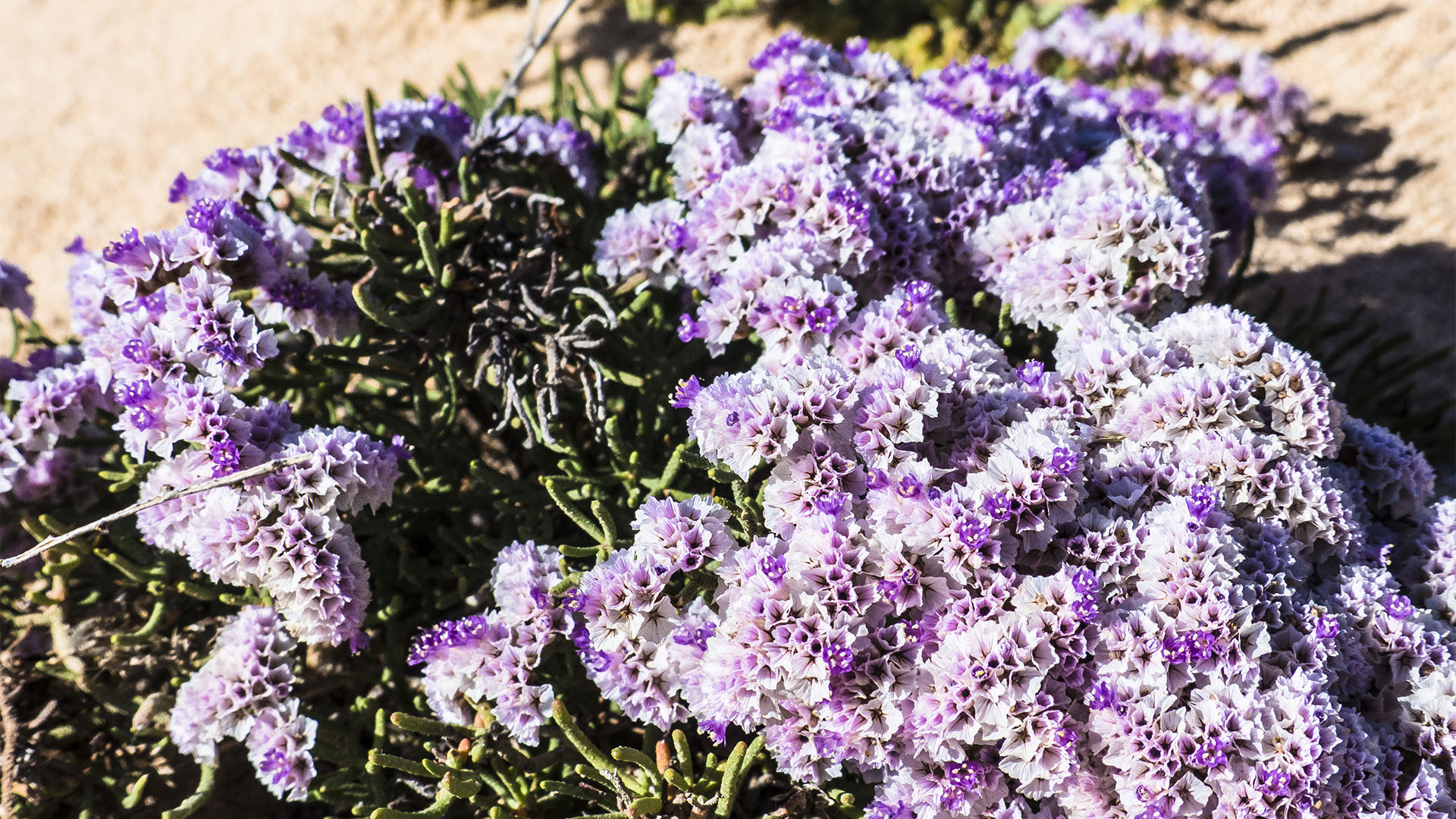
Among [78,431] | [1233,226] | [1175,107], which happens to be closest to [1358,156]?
[1175,107]

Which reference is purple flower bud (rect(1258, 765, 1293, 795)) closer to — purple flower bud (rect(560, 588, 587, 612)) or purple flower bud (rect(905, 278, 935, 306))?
purple flower bud (rect(905, 278, 935, 306))

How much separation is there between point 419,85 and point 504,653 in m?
3.89

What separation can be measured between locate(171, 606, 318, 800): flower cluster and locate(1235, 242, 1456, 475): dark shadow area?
11.8ft

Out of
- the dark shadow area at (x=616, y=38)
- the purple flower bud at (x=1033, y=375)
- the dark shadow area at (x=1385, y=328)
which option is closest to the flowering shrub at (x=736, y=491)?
the purple flower bud at (x=1033, y=375)

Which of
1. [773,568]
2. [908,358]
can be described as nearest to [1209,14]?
[908,358]

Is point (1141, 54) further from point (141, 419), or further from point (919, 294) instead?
point (141, 419)

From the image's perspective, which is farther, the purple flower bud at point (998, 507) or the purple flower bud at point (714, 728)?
the purple flower bud at point (714, 728)

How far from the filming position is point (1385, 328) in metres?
4.01

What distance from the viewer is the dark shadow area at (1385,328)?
142 inches

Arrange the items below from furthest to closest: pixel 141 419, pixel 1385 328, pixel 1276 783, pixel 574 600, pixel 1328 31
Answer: pixel 1328 31 → pixel 1385 328 → pixel 141 419 → pixel 574 600 → pixel 1276 783

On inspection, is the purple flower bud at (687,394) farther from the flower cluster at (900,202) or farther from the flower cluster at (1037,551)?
the flower cluster at (900,202)

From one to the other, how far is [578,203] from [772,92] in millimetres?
856

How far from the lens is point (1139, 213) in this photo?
2771 millimetres

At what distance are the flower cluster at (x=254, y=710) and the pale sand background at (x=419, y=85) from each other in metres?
2.79
